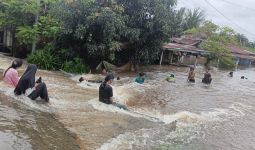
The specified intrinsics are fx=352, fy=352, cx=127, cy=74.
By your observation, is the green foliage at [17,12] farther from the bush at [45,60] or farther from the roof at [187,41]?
the roof at [187,41]

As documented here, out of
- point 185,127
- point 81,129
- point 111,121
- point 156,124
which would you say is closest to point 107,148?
point 81,129

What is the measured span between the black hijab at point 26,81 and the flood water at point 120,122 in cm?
24

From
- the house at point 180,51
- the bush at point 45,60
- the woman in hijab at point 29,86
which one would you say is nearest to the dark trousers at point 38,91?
the woman in hijab at point 29,86

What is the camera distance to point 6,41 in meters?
27.1

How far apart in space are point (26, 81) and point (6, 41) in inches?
731

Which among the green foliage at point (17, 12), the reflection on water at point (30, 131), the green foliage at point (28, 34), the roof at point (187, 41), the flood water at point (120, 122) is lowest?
the flood water at point (120, 122)

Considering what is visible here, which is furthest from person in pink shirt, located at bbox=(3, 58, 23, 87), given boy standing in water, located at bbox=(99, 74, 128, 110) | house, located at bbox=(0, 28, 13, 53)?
house, located at bbox=(0, 28, 13, 53)

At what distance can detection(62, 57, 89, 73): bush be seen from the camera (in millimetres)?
20938

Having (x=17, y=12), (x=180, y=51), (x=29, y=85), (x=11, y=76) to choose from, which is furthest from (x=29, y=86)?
(x=180, y=51)

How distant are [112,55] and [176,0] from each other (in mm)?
6824

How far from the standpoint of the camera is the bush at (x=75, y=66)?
20.9 meters

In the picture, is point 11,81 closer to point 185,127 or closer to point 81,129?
point 81,129

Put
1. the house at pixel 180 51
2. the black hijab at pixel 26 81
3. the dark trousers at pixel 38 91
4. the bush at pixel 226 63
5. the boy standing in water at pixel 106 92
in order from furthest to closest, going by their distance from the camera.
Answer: the bush at pixel 226 63 → the house at pixel 180 51 → the boy standing in water at pixel 106 92 → the dark trousers at pixel 38 91 → the black hijab at pixel 26 81

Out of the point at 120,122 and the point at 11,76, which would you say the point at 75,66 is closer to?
the point at 11,76
